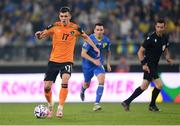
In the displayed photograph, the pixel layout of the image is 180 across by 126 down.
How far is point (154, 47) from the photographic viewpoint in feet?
52.7

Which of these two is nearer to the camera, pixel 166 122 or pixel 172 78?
pixel 166 122

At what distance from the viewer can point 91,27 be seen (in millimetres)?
25297

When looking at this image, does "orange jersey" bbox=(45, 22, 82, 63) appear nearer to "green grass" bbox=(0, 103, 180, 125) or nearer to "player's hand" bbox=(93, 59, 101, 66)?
"green grass" bbox=(0, 103, 180, 125)

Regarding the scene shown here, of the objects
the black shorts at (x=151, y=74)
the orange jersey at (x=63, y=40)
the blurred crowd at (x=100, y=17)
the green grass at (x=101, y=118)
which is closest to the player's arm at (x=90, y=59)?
the green grass at (x=101, y=118)

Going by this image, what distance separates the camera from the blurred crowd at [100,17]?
25219 millimetres

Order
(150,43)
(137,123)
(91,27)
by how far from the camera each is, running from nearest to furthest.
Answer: (137,123) < (150,43) < (91,27)

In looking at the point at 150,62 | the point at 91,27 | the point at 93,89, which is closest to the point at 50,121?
the point at 150,62

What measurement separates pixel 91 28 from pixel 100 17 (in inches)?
30.6

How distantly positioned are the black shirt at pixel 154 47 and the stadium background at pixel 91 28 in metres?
8.25

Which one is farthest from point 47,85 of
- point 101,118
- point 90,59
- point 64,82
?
point 90,59

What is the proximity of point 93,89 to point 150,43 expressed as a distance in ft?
17.7

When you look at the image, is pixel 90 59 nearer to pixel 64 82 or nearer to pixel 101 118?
pixel 64 82

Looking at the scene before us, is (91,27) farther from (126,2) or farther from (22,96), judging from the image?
(22,96)

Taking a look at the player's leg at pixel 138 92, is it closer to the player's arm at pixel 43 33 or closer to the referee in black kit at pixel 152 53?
the referee in black kit at pixel 152 53
